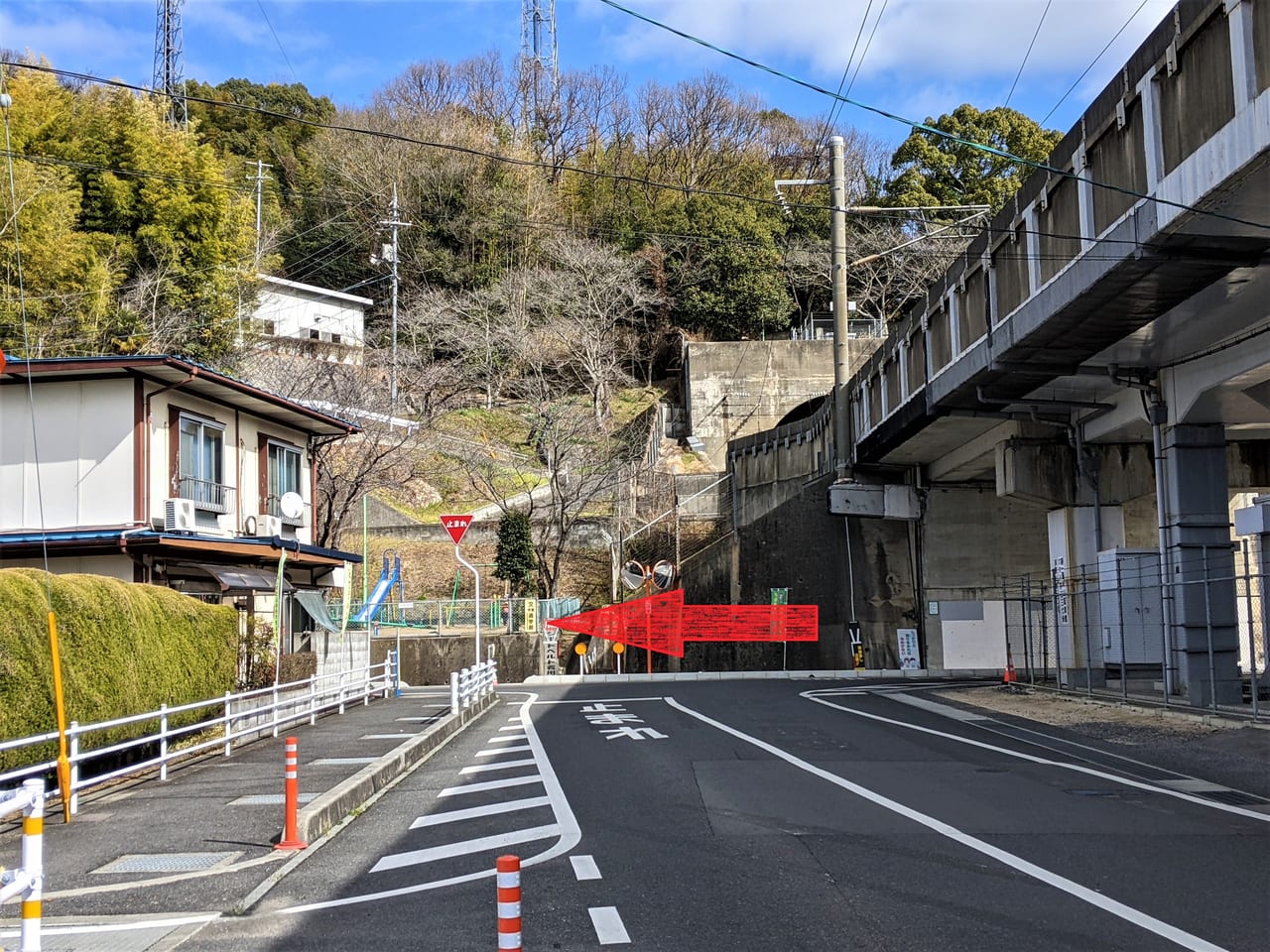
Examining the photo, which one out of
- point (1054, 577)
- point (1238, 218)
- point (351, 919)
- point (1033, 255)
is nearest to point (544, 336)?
point (1054, 577)

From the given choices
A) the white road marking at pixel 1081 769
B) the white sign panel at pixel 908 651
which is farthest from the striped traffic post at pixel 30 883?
the white sign panel at pixel 908 651

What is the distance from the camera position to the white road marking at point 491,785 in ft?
42.5

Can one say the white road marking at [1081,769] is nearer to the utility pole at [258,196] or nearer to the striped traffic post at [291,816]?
the striped traffic post at [291,816]

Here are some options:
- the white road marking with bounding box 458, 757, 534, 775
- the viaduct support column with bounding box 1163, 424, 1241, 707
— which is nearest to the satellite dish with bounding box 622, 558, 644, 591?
the viaduct support column with bounding box 1163, 424, 1241, 707

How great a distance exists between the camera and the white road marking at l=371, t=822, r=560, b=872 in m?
9.33

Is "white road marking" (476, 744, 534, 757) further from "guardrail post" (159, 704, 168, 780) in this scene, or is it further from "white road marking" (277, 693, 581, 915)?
"guardrail post" (159, 704, 168, 780)

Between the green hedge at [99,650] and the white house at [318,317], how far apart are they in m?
37.3

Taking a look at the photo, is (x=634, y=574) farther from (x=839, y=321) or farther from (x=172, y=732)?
(x=172, y=732)

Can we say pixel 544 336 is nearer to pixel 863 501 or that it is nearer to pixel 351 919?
pixel 863 501

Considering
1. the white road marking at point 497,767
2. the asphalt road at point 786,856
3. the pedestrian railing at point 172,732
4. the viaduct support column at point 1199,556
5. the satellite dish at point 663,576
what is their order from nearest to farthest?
the asphalt road at point 786,856 < the pedestrian railing at point 172,732 < the white road marking at point 497,767 < the viaduct support column at point 1199,556 < the satellite dish at point 663,576

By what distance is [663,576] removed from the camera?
44.2 metres

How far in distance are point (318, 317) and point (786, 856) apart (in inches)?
2130

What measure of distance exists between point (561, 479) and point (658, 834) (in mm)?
37003

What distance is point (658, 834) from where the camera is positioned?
396 inches
